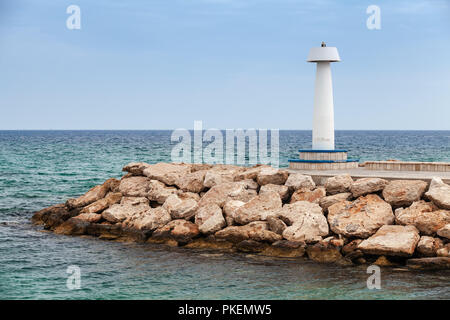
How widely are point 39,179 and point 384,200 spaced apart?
98.7 feet

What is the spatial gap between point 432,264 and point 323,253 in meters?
3.12

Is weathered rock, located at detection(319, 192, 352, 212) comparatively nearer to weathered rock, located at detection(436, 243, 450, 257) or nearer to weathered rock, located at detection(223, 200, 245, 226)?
weathered rock, located at detection(223, 200, 245, 226)

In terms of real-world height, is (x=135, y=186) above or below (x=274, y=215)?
above

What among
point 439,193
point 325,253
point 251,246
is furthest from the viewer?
point 251,246

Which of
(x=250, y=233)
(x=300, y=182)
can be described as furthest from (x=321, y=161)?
(x=250, y=233)

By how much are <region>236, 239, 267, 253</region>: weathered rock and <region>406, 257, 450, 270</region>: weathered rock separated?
4621mm

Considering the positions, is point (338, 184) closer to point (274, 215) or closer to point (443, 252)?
point (274, 215)

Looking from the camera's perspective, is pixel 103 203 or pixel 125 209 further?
pixel 103 203

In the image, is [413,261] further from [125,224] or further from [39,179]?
[39,179]

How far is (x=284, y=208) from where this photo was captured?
64.1 ft

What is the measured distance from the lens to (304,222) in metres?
18.5
